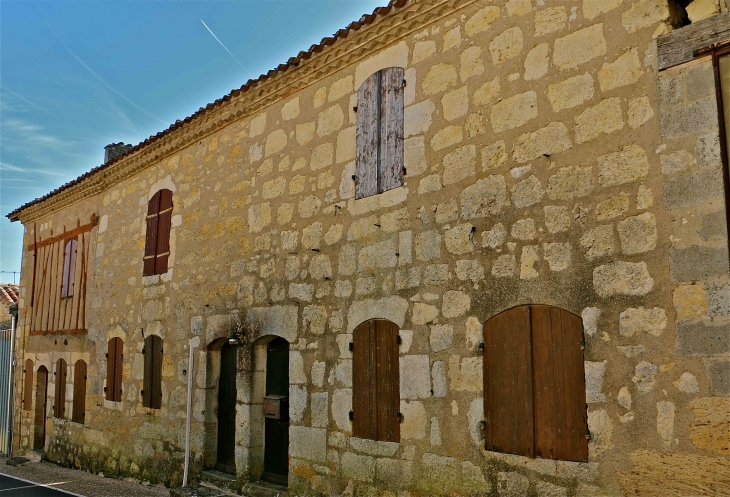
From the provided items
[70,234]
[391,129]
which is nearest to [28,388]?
[70,234]

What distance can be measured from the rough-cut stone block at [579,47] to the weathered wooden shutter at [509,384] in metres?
1.77

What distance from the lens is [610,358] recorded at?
160 inches

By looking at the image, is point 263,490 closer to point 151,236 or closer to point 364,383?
point 364,383

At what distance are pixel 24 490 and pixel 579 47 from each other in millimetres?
9065

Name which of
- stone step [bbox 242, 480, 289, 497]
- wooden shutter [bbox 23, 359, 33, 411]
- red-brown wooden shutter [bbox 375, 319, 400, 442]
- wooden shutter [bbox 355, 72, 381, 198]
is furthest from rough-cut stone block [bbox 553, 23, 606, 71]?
wooden shutter [bbox 23, 359, 33, 411]

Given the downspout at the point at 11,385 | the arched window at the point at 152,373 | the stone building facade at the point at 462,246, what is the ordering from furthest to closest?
the downspout at the point at 11,385, the arched window at the point at 152,373, the stone building facade at the point at 462,246

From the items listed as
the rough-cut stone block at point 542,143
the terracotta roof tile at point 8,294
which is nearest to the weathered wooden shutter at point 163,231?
the rough-cut stone block at point 542,143

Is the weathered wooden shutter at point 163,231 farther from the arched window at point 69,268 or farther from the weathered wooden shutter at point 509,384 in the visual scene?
the weathered wooden shutter at point 509,384

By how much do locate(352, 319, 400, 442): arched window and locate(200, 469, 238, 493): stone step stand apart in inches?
81.0

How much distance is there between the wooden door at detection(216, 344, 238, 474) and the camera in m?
7.49

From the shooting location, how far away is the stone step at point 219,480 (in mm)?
6973

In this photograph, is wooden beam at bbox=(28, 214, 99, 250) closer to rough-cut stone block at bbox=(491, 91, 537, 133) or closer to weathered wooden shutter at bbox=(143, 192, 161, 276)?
weathered wooden shutter at bbox=(143, 192, 161, 276)

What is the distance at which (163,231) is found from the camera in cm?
885

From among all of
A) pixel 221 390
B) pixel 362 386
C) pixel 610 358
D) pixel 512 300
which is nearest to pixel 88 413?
pixel 221 390
